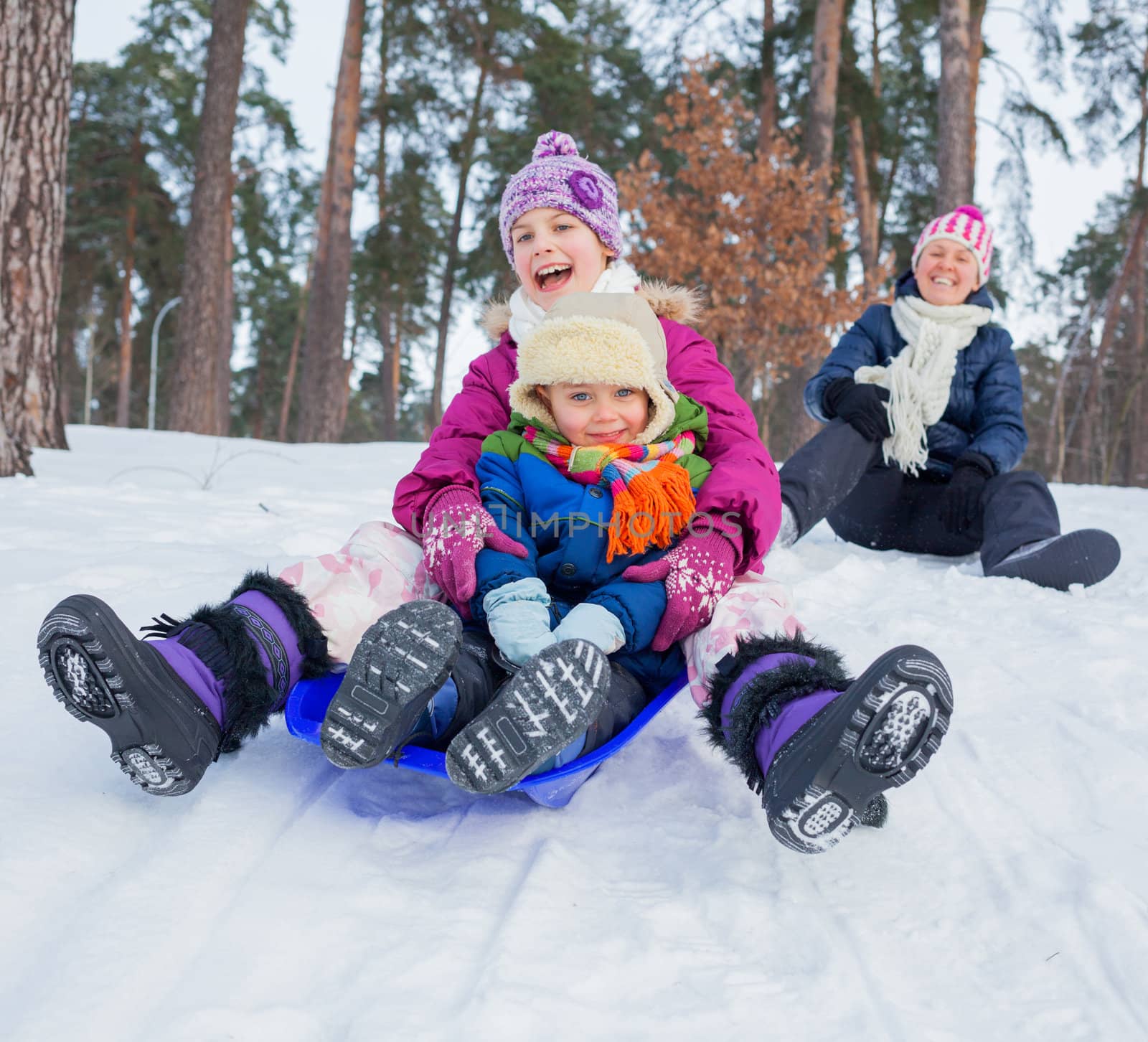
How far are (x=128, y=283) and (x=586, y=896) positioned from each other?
67.0 feet

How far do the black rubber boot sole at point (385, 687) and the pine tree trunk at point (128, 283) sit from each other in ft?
58.9

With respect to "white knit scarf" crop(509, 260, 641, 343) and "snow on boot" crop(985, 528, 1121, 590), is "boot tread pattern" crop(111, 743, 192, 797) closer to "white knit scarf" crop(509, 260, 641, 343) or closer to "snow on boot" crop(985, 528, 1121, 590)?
"white knit scarf" crop(509, 260, 641, 343)

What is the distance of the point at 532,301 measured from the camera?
7.25 ft

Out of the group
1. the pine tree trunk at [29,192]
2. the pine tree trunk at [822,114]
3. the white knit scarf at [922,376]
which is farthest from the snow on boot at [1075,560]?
the pine tree trunk at [822,114]

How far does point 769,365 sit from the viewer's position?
959 cm

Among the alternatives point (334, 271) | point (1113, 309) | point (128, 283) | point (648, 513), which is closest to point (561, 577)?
point (648, 513)

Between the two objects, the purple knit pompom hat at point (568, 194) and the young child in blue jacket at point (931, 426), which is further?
the young child in blue jacket at point (931, 426)

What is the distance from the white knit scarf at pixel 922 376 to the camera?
123 inches

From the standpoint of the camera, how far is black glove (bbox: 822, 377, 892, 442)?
3.11 m

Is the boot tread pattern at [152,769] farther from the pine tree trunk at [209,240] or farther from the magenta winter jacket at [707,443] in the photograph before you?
the pine tree trunk at [209,240]

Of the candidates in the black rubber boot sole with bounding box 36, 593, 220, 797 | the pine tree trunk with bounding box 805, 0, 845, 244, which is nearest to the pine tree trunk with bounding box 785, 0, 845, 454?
the pine tree trunk with bounding box 805, 0, 845, 244

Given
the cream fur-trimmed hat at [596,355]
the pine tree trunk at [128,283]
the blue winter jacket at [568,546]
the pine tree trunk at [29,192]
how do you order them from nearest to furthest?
the blue winter jacket at [568,546] < the cream fur-trimmed hat at [596,355] < the pine tree trunk at [29,192] < the pine tree trunk at [128,283]

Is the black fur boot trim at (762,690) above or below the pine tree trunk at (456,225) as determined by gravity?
below

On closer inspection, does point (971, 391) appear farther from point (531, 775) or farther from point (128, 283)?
point (128, 283)
